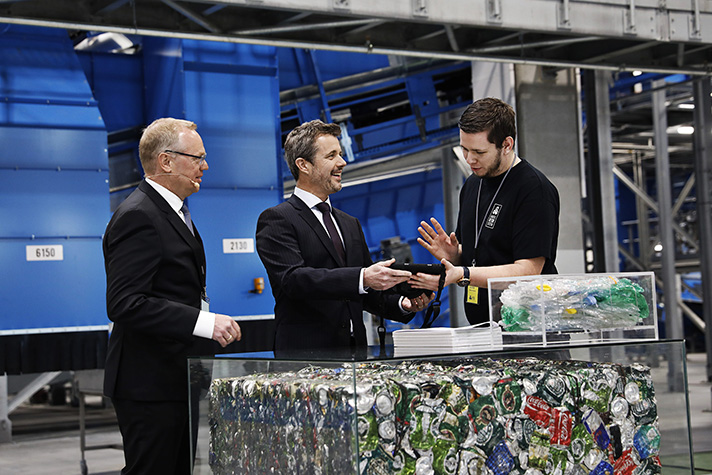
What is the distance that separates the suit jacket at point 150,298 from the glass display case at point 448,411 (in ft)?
0.73

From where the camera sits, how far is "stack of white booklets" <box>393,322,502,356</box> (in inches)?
82.7

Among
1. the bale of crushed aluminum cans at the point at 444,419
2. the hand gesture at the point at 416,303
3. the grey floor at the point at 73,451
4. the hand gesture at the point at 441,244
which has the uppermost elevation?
the hand gesture at the point at 441,244

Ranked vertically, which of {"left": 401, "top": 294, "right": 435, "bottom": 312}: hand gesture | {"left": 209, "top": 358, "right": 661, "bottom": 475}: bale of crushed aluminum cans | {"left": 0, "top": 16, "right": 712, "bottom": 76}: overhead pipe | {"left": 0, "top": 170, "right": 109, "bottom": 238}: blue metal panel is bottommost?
{"left": 209, "top": 358, "right": 661, "bottom": 475}: bale of crushed aluminum cans

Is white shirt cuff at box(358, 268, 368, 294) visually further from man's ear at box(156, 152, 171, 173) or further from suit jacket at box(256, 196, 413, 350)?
man's ear at box(156, 152, 171, 173)

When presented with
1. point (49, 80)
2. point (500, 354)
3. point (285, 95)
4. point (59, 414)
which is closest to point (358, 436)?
point (500, 354)

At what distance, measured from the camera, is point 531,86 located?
26.1 ft

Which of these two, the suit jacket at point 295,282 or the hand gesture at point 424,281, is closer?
the hand gesture at point 424,281

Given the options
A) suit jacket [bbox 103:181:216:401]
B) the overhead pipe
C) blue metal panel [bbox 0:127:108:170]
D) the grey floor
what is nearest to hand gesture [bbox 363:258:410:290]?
suit jacket [bbox 103:181:216:401]

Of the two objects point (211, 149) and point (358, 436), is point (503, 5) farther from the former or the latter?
point (358, 436)

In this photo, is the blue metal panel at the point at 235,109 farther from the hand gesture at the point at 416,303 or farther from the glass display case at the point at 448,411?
the glass display case at the point at 448,411

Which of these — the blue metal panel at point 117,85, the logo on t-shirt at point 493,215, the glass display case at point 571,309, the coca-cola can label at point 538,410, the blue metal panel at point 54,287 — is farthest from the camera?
the blue metal panel at point 117,85

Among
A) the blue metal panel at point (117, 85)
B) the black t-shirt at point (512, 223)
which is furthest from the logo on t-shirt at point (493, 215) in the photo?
the blue metal panel at point (117, 85)

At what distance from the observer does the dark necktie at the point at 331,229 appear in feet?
10.1

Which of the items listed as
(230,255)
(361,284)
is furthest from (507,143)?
(230,255)
